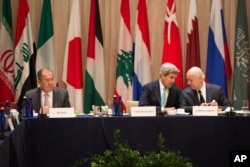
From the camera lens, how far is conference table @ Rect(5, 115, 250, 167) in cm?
580

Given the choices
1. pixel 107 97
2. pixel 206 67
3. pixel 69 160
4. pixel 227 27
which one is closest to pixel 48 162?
pixel 69 160

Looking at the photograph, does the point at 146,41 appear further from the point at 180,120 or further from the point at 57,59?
the point at 180,120

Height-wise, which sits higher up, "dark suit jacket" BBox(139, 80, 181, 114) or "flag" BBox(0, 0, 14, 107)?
"flag" BBox(0, 0, 14, 107)

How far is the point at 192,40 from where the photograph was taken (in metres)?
8.38

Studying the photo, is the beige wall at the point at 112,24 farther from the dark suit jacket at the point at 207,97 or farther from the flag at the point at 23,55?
the dark suit jacket at the point at 207,97

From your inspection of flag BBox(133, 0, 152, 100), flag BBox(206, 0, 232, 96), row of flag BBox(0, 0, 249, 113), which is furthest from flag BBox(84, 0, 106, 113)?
flag BBox(206, 0, 232, 96)

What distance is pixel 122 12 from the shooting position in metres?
8.45

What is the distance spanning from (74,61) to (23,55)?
0.77 metres

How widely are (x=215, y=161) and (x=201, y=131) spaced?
35cm

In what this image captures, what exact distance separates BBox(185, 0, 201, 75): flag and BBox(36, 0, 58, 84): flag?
80.9 inches

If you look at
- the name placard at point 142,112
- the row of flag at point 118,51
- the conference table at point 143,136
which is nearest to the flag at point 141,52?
the row of flag at point 118,51

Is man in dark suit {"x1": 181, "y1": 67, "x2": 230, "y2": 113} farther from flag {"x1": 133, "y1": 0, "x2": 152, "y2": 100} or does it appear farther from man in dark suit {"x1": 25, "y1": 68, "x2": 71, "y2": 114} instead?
man in dark suit {"x1": 25, "y1": 68, "x2": 71, "y2": 114}

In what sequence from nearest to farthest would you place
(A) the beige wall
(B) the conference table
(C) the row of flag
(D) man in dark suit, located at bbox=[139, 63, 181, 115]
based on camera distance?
(B) the conference table → (D) man in dark suit, located at bbox=[139, 63, 181, 115] → (C) the row of flag → (A) the beige wall

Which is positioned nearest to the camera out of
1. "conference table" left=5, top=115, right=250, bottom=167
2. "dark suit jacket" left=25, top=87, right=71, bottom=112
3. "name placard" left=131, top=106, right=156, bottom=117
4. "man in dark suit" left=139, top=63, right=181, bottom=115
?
"conference table" left=5, top=115, right=250, bottom=167
